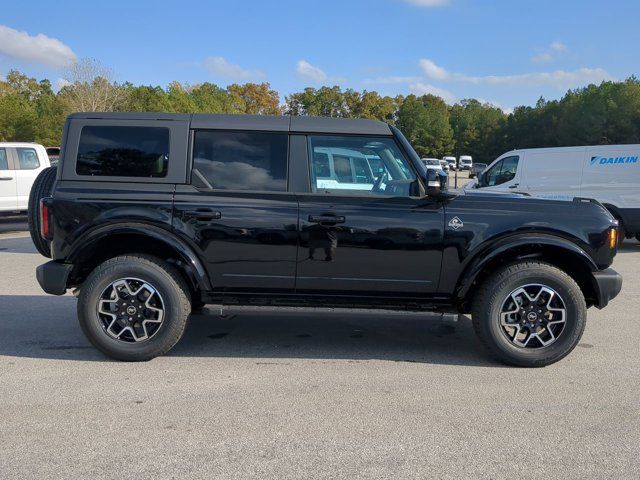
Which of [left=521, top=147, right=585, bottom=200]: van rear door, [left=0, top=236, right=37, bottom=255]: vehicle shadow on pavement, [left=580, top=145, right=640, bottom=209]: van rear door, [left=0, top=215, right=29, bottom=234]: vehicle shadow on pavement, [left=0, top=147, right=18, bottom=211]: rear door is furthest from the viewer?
[left=0, top=215, right=29, bottom=234]: vehicle shadow on pavement

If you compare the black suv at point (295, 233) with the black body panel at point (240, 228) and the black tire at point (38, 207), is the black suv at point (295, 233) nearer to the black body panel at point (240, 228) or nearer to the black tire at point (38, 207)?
the black body panel at point (240, 228)

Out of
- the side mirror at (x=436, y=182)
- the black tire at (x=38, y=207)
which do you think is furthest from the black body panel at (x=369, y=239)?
the black tire at (x=38, y=207)

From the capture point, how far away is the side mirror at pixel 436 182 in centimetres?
424

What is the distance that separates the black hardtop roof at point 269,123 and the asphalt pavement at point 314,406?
150 centimetres

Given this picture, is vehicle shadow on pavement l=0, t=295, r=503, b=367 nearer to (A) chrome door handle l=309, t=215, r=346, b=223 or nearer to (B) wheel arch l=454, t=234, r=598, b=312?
(B) wheel arch l=454, t=234, r=598, b=312

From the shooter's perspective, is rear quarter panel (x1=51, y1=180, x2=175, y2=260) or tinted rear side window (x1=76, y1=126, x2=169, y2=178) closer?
rear quarter panel (x1=51, y1=180, x2=175, y2=260)

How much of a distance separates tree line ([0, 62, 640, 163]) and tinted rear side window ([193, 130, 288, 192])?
42371 millimetres

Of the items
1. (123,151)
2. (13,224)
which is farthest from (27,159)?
(123,151)

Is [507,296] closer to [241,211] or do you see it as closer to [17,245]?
[241,211]

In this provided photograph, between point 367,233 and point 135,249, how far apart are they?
1.95m

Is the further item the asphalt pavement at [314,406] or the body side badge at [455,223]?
the body side badge at [455,223]

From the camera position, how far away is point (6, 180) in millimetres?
12625

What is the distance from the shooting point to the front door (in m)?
4.34

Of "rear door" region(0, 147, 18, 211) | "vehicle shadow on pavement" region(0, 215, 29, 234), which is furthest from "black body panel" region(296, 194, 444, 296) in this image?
"vehicle shadow on pavement" region(0, 215, 29, 234)
